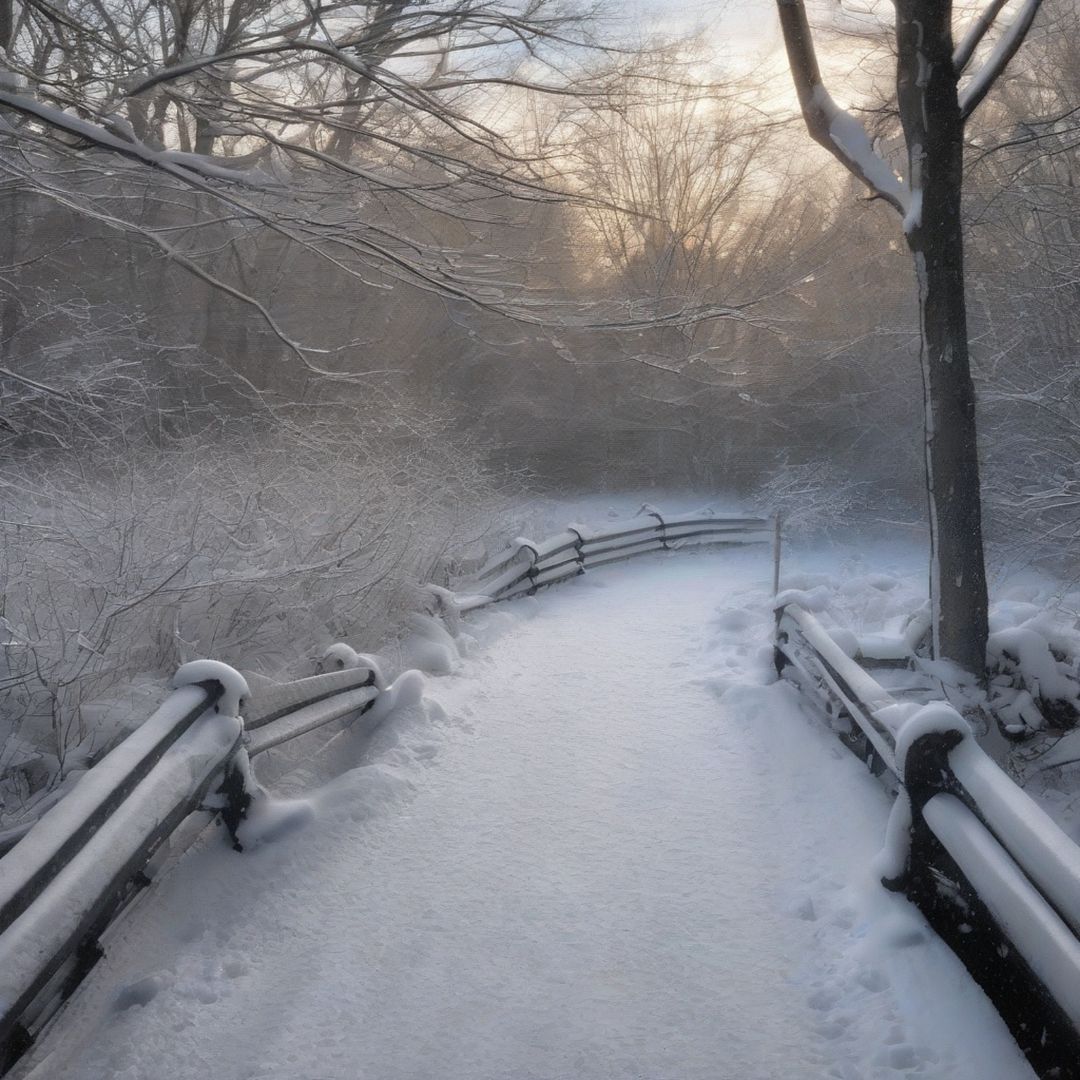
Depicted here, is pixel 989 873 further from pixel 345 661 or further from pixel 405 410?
pixel 405 410

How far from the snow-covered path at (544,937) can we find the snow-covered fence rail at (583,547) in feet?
13.8

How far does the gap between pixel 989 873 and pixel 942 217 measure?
586cm

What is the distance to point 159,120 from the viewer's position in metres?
5.79

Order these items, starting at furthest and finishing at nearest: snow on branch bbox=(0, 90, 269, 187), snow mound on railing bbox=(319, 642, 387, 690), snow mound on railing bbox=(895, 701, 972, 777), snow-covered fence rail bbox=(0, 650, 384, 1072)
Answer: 1. snow mound on railing bbox=(319, 642, 387, 690)
2. snow on branch bbox=(0, 90, 269, 187)
3. snow mound on railing bbox=(895, 701, 972, 777)
4. snow-covered fence rail bbox=(0, 650, 384, 1072)

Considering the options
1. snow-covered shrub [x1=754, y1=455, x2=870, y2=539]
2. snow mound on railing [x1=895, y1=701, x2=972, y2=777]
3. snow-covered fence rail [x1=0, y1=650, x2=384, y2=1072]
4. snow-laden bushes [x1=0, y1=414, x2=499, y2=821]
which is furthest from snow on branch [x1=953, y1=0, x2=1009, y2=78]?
snow-covered shrub [x1=754, y1=455, x2=870, y2=539]

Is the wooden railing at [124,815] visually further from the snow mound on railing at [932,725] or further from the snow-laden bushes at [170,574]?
the snow mound on railing at [932,725]

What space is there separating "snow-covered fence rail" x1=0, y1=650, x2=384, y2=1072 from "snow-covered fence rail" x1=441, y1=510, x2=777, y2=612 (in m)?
4.94

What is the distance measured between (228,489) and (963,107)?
720cm

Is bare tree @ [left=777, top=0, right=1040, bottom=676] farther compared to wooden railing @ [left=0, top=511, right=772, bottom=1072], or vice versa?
bare tree @ [left=777, top=0, right=1040, bottom=676]

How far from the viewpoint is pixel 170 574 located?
17.9ft

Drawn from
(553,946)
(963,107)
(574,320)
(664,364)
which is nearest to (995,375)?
(963,107)

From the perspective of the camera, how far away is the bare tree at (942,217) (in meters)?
6.80

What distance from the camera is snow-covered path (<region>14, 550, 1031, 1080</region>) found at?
2906 mm

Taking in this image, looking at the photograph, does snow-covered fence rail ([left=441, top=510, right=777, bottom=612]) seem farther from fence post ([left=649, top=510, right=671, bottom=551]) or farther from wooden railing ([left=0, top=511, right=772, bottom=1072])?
wooden railing ([left=0, top=511, right=772, bottom=1072])
